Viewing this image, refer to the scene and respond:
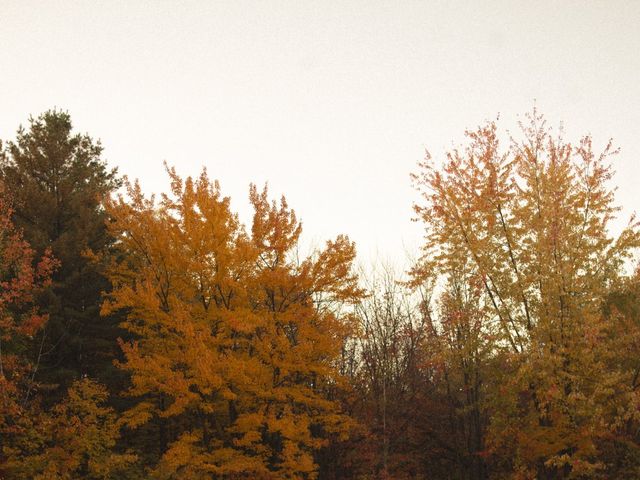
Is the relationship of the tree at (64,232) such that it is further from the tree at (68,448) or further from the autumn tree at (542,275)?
the autumn tree at (542,275)

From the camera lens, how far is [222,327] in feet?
53.7

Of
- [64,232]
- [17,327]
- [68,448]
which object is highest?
[64,232]

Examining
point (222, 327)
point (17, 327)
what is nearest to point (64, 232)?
point (17, 327)

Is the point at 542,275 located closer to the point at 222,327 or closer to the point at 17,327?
the point at 222,327

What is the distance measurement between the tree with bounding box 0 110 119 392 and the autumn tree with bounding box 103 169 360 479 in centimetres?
127

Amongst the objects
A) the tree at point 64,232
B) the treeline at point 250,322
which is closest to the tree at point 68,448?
the treeline at point 250,322

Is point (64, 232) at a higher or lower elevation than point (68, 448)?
higher

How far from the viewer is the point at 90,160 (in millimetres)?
22016

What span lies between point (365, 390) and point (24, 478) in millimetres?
14493

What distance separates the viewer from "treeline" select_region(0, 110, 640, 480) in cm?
1391

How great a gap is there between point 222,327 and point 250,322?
907 millimetres

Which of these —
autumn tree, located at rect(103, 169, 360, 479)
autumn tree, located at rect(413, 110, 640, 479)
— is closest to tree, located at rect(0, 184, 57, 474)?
autumn tree, located at rect(103, 169, 360, 479)

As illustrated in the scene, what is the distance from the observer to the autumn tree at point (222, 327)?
1505cm

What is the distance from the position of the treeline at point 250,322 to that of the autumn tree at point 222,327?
2.7 inches
